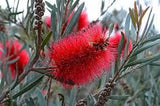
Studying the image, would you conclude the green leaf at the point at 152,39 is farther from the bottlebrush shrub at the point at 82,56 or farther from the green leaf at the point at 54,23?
the green leaf at the point at 54,23

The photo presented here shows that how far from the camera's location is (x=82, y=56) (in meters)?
1.05

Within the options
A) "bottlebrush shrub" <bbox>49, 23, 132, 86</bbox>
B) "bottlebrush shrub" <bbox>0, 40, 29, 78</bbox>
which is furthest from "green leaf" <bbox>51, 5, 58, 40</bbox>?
"bottlebrush shrub" <bbox>0, 40, 29, 78</bbox>

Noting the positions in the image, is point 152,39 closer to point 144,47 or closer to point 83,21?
point 144,47

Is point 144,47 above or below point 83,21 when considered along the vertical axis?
below

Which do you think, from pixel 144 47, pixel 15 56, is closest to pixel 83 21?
pixel 15 56

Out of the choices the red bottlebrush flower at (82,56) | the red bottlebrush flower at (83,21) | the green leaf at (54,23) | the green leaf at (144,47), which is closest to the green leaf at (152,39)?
the green leaf at (144,47)

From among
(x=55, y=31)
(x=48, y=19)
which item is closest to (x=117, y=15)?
(x=48, y=19)

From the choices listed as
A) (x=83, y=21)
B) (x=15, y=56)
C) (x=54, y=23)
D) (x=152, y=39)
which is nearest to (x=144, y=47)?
(x=152, y=39)

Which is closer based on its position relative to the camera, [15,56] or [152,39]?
[152,39]

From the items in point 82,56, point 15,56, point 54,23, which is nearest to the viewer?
point 82,56

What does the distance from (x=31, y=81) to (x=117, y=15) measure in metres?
3.00

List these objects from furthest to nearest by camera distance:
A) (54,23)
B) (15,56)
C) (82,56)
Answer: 1. (15,56)
2. (54,23)
3. (82,56)

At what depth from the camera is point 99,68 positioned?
3.65 feet

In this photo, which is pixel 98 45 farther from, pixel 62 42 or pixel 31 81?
pixel 31 81
